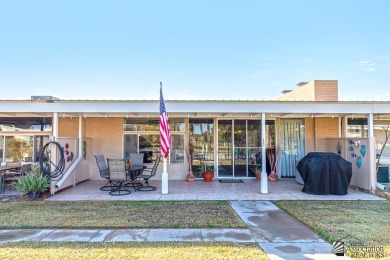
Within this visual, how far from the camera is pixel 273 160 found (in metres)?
10.7

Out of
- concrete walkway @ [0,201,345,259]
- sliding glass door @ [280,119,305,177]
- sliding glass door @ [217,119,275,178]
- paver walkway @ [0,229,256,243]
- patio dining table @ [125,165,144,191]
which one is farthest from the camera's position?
sliding glass door @ [280,119,305,177]

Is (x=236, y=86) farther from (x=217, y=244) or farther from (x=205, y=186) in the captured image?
(x=217, y=244)

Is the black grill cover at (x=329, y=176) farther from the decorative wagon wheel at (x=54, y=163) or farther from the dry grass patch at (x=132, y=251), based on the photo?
the decorative wagon wheel at (x=54, y=163)

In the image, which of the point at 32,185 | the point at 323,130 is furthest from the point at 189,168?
the point at 323,130

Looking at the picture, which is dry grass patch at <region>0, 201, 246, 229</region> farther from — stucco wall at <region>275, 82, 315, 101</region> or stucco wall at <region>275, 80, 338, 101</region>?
stucco wall at <region>275, 82, 315, 101</region>

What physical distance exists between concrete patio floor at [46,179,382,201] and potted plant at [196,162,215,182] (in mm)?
609

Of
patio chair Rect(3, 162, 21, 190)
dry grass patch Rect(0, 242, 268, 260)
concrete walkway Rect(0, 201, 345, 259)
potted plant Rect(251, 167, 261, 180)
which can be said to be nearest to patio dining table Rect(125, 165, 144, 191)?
patio chair Rect(3, 162, 21, 190)

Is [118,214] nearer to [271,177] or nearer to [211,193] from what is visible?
[211,193]

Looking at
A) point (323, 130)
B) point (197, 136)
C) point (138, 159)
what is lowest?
point (138, 159)

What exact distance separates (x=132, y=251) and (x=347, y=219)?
430 cm

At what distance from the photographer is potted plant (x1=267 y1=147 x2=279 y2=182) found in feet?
34.2

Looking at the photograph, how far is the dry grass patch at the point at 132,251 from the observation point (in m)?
3.64

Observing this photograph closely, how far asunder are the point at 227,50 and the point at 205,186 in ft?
30.3

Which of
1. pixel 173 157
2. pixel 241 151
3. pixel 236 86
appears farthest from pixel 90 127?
pixel 236 86
